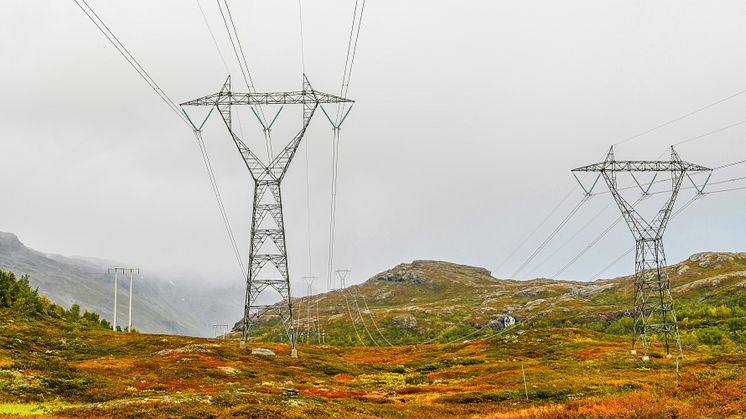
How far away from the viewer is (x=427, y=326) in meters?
187

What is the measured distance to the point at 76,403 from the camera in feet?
102

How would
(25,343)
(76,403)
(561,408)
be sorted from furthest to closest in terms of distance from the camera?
(25,343), (76,403), (561,408)

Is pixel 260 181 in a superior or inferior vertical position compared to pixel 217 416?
superior

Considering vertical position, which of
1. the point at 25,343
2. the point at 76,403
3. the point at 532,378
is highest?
the point at 25,343

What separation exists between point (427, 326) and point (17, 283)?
440 feet

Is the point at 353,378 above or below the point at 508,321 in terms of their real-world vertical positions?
below

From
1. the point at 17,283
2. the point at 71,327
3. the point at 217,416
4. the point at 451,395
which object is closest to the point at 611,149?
the point at 451,395

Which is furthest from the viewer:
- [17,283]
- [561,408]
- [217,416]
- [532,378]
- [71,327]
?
[17,283]

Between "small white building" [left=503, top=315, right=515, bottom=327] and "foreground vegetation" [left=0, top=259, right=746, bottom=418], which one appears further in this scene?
"small white building" [left=503, top=315, right=515, bottom=327]

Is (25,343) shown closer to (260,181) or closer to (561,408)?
(260,181)

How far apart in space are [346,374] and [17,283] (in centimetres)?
7662

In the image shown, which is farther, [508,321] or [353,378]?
[508,321]

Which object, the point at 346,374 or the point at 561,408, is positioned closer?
the point at 561,408

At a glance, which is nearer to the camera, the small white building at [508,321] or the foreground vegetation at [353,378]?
the foreground vegetation at [353,378]
